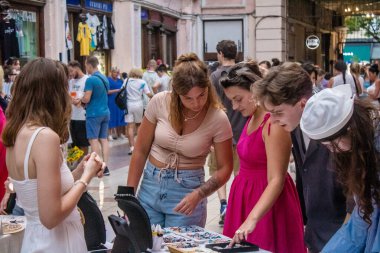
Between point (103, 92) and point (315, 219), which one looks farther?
point (103, 92)

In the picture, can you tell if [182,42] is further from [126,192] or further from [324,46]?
[126,192]

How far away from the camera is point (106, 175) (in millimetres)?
11805

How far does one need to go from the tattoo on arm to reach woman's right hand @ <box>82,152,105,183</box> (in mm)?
997

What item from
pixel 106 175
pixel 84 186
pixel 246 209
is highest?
pixel 84 186

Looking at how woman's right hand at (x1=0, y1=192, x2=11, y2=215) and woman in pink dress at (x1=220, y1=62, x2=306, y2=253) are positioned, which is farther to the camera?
woman's right hand at (x1=0, y1=192, x2=11, y2=215)

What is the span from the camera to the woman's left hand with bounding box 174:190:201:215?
14.5 ft

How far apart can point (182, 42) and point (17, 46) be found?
46.7 ft

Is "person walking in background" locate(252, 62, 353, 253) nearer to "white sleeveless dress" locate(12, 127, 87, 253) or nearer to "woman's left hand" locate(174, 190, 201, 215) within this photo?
"woman's left hand" locate(174, 190, 201, 215)

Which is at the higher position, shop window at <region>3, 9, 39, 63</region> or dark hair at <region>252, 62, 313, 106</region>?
Result: shop window at <region>3, 9, 39, 63</region>

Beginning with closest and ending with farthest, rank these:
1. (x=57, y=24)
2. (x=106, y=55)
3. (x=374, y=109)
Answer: (x=374, y=109), (x=57, y=24), (x=106, y=55)

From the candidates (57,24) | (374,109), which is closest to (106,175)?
(57,24)

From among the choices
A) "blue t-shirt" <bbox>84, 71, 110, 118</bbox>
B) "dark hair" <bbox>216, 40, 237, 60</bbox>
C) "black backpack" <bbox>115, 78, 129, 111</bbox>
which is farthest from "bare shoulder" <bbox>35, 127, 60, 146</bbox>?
"black backpack" <bbox>115, 78, 129, 111</bbox>

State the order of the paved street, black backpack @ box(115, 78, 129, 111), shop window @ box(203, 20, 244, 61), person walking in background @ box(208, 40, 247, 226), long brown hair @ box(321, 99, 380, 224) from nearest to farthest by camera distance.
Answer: long brown hair @ box(321, 99, 380, 224) < person walking in background @ box(208, 40, 247, 226) < the paved street < black backpack @ box(115, 78, 129, 111) < shop window @ box(203, 20, 244, 61)

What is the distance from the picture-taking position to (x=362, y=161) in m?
2.87
